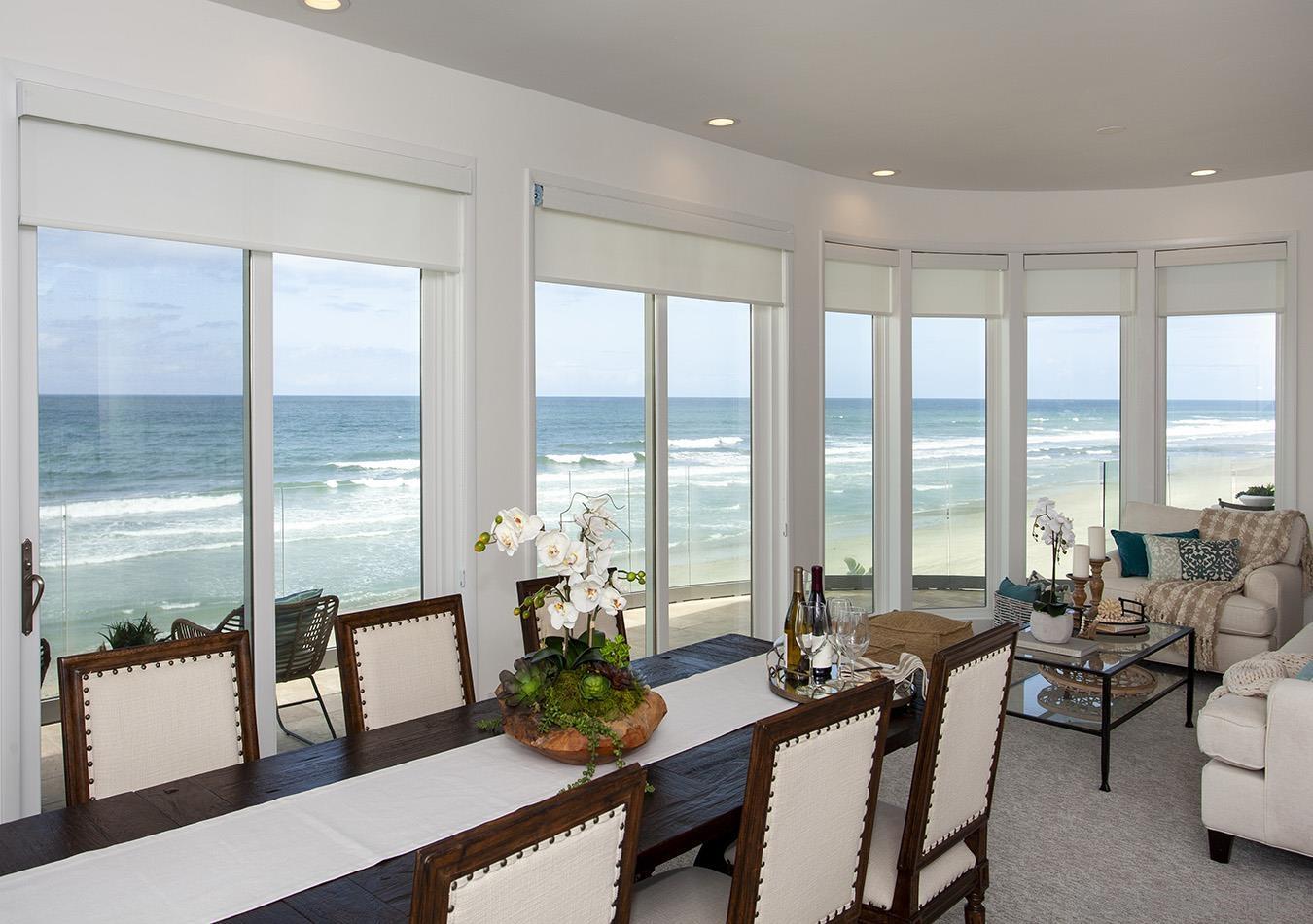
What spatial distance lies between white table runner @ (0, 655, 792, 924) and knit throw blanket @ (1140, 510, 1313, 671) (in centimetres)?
397

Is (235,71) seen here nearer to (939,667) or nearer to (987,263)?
(939,667)

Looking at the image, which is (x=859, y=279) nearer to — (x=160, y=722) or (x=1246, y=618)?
(x=1246, y=618)

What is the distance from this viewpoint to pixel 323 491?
3758mm

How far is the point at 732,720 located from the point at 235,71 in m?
2.61

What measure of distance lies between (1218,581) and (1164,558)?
289 mm

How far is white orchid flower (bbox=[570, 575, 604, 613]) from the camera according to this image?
218 cm

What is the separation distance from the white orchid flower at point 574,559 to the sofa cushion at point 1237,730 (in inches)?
90.9

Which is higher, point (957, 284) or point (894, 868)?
point (957, 284)

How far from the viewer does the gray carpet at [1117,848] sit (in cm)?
301

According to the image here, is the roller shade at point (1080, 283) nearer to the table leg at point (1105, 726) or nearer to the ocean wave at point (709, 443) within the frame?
the ocean wave at point (709, 443)

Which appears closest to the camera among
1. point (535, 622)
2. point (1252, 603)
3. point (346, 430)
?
point (535, 622)

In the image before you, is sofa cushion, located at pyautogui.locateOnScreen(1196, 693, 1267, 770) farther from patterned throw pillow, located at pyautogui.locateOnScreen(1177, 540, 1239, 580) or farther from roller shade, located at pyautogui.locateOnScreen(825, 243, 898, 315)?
roller shade, located at pyautogui.locateOnScreen(825, 243, 898, 315)

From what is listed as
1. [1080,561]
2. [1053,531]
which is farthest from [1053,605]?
[1053,531]

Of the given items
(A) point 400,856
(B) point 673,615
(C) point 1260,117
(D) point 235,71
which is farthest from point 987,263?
(A) point 400,856
